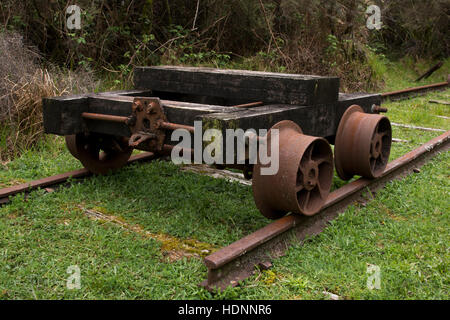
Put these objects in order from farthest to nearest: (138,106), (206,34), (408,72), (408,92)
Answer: (408,72) → (408,92) → (206,34) → (138,106)

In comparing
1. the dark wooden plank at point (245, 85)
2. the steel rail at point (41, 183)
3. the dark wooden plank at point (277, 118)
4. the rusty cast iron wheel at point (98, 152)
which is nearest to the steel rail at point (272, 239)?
the dark wooden plank at point (277, 118)

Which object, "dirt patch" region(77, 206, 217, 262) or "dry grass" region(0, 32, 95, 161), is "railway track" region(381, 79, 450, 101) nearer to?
"dry grass" region(0, 32, 95, 161)

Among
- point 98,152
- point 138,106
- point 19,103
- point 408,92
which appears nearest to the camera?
point 138,106

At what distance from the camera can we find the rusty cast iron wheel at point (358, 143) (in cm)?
416

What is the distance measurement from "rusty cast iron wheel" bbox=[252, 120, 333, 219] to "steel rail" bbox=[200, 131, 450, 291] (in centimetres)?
12

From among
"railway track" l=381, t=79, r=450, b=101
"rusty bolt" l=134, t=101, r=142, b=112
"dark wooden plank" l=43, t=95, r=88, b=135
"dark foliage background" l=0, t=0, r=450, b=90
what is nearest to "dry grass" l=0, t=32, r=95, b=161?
"dark wooden plank" l=43, t=95, r=88, b=135

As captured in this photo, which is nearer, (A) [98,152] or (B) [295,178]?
(B) [295,178]

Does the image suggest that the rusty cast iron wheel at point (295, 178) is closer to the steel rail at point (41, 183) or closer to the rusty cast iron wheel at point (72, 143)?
the rusty cast iron wheel at point (72, 143)

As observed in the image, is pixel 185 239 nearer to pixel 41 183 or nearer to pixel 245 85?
pixel 245 85

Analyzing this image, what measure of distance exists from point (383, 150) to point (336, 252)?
1.68 metres

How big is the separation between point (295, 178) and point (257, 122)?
455 mm

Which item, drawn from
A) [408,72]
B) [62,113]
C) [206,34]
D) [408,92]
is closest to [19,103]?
[62,113]

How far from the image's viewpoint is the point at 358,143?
4172 mm

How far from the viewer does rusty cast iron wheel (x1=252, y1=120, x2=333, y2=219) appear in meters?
3.18
